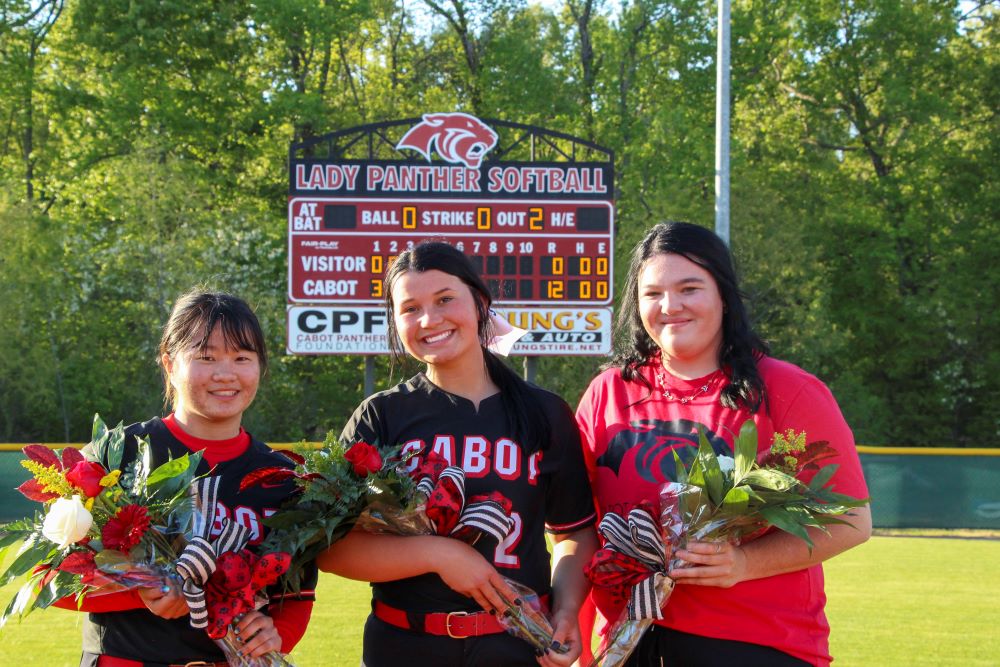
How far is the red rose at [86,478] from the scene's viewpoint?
2.49 m

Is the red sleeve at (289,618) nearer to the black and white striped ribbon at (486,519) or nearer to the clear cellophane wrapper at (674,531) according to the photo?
the black and white striped ribbon at (486,519)

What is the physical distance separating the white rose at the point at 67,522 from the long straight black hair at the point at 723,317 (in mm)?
1405

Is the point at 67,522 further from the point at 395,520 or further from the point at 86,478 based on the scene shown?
the point at 395,520

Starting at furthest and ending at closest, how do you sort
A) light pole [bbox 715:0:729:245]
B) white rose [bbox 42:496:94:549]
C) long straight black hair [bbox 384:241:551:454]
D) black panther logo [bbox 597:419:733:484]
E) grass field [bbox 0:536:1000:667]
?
light pole [bbox 715:0:729:245], grass field [bbox 0:536:1000:667], long straight black hair [bbox 384:241:551:454], black panther logo [bbox 597:419:733:484], white rose [bbox 42:496:94:549]

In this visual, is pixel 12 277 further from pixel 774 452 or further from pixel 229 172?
pixel 774 452

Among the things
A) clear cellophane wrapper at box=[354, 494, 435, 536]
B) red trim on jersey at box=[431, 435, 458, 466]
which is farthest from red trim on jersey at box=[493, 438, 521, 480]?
clear cellophane wrapper at box=[354, 494, 435, 536]

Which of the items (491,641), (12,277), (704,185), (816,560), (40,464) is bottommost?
(491,641)

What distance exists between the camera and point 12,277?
2122cm

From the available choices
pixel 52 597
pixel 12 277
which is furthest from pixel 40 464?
pixel 12 277

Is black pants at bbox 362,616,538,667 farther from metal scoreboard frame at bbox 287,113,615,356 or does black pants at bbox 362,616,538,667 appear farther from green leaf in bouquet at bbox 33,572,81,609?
metal scoreboard frame at bbox 287,113,615,356

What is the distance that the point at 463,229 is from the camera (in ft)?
48.3

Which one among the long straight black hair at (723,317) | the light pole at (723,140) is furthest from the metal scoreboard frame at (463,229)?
the long straight black hair at (723,317)

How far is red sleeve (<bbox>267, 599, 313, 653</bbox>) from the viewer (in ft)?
9.27

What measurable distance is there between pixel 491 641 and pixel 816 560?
810 mm
